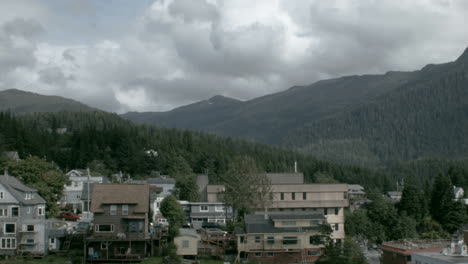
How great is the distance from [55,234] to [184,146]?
98.8 m

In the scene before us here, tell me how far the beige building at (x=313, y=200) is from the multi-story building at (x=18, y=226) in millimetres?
31968

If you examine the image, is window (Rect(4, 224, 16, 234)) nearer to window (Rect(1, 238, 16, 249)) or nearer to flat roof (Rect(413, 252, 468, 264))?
window (Rect(1, 238, 16, 249))

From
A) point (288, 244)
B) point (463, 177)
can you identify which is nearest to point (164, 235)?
point (288, 244)

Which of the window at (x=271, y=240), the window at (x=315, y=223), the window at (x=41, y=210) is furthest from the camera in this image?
the window at (x=41, y=210)

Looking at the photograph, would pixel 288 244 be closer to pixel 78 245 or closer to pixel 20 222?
pixel 78 245

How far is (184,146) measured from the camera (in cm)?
15912

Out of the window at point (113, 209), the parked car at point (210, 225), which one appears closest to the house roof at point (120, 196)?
the window at point (113, 209)

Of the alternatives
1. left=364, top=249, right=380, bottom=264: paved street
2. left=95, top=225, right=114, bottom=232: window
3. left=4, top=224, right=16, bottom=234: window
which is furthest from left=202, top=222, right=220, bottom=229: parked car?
left=4, top=224, right=16, bottom=234: window

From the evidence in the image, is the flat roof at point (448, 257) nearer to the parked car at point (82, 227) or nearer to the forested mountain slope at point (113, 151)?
the parked car at point (82, 227)

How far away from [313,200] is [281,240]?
20578 mm

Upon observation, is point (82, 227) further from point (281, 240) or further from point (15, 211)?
point (281, 240)

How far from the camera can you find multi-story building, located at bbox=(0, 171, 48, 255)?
58875 millimetres

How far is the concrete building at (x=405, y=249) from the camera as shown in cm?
6075

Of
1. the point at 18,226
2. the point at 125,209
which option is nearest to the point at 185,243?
the point at 125,209
